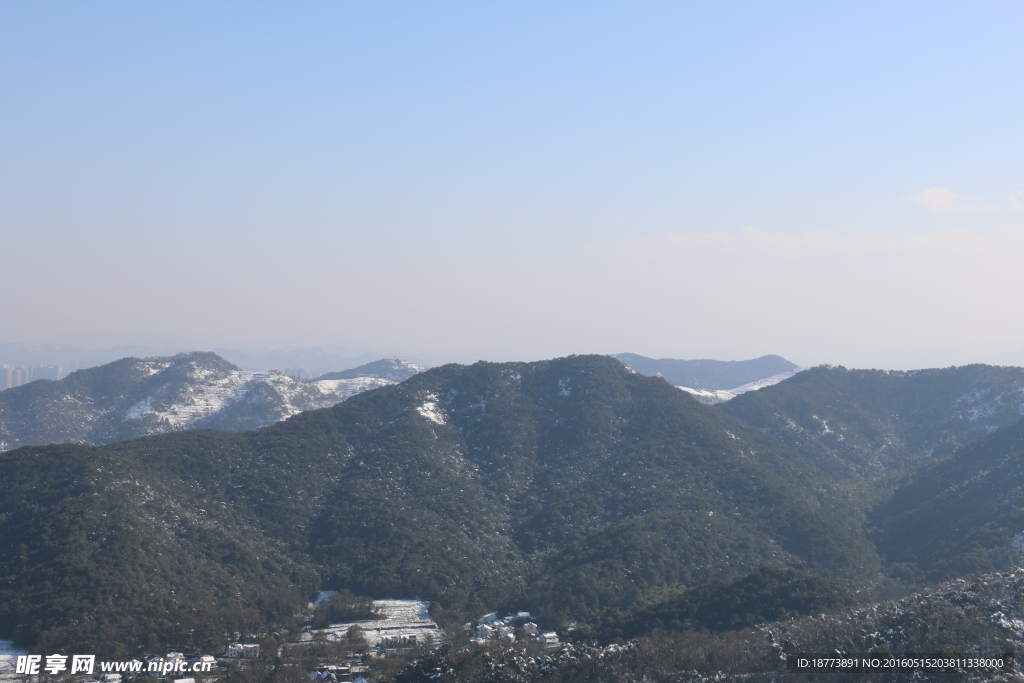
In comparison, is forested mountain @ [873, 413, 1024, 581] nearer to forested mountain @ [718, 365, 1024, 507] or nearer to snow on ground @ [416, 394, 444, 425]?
forested mountain @ [718, 365, 1024, 507]

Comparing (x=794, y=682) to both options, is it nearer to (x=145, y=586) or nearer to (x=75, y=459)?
(x=145, y=586)

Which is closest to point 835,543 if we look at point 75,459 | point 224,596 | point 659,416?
point 659,416

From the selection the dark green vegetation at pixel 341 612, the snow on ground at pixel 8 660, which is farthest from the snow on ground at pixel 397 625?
the snow on ground at pixel 8 660

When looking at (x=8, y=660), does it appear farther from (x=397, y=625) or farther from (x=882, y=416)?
(x=882, y=416)

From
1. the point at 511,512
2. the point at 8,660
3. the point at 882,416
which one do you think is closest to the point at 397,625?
the point at 511,512

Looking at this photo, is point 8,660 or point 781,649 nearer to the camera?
point 781,649

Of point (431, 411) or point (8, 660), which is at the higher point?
point (431, 411)

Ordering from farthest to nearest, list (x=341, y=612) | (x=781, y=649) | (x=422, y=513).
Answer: (x=422, y=513)
(x=341, y=612)
(x=781, y=649)
